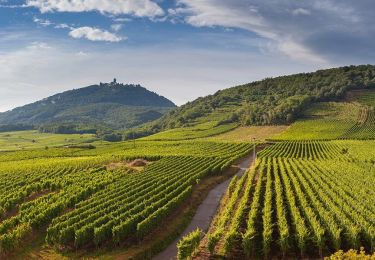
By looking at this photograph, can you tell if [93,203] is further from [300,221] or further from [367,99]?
[367,99]

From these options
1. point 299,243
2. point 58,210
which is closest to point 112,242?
point 58,210

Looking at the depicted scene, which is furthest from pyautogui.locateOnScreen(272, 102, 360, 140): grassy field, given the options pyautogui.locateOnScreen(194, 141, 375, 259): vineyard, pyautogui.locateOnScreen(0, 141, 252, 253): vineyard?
pyautogui.locateOnScreen(194, 141, 375, 259): vineyard

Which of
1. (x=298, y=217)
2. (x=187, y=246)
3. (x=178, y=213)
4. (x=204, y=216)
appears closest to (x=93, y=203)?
(x=178, y=213)

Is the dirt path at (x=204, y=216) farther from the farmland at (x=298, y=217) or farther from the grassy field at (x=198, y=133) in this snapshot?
the grassy field at (x=198, y=133)

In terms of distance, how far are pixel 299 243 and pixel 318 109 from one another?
533 ft

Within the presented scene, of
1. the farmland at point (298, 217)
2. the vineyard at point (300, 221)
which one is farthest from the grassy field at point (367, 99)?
the vineyard at point (300, 221)

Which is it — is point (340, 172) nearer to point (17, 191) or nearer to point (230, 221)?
point (230, 221)

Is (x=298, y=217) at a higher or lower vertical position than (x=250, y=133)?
lower

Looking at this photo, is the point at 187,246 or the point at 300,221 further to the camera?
the point at 300,221

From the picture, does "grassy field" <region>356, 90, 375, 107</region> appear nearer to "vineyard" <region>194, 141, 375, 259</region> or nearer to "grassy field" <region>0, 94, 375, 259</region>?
"grassy field" <region>0, 94, 375, 259</region>

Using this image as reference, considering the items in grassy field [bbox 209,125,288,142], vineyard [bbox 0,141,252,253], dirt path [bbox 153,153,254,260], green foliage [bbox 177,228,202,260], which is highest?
grassy field [bbox 209,125,288,142]

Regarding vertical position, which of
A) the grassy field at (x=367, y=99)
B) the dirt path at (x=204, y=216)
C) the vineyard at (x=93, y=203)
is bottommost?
the dirt path at (x=204, y=216)

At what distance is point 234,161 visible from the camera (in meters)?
85.9

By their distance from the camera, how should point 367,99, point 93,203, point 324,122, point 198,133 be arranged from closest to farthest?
1. point 93,203
2. point 324,122
3. point 198,133
4. point 367,99
